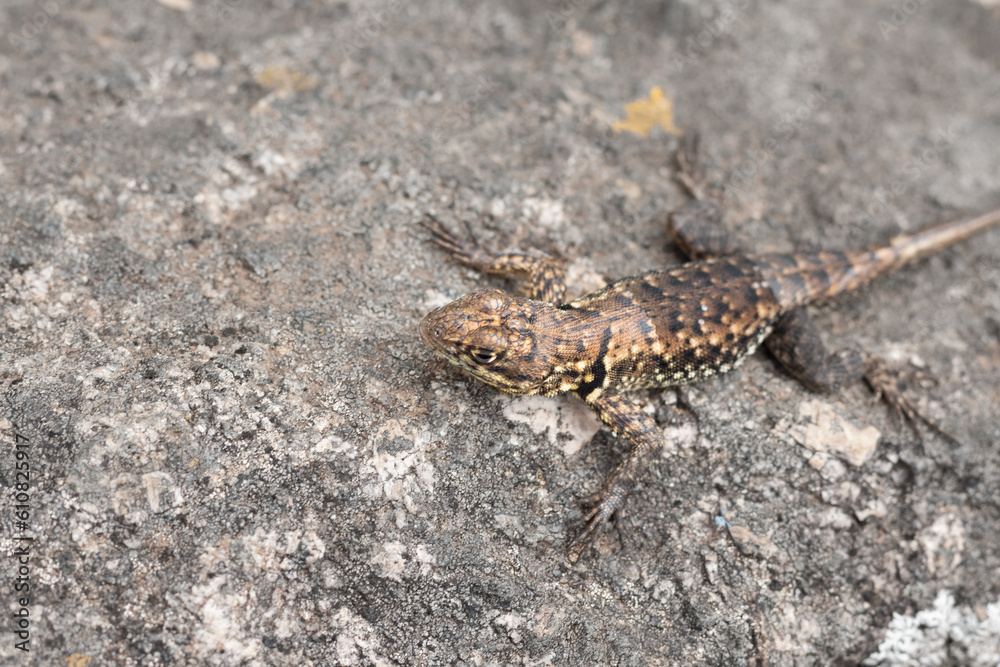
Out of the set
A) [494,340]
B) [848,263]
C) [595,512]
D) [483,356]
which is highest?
[848,263]

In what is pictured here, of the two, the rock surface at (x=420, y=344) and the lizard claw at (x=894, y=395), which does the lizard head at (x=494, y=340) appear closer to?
the rock surface at (x=420, y=344)

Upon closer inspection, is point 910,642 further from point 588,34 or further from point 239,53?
point 239,53

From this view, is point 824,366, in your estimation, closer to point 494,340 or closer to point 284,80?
point 494,340

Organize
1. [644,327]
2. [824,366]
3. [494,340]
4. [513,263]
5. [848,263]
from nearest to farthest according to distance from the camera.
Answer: [494,340] < [644,327] < [513,263] < [824,366] < [848,263]

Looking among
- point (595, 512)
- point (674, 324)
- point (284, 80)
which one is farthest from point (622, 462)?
point (284, 80)

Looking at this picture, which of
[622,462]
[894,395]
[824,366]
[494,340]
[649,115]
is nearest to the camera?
[494,340]

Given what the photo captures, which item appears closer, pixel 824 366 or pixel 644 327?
pixel 644 327

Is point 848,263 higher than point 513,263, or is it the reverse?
point 848,263
